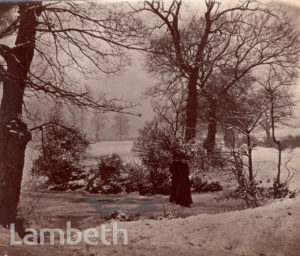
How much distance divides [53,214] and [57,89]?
4.81ft

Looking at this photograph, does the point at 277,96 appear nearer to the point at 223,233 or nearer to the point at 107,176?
the point at 223,233

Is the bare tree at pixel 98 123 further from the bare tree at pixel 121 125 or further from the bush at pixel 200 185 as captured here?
the bush at pixel 200 185

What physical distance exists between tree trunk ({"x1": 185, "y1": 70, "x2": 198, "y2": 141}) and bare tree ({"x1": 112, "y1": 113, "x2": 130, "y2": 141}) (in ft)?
2.47

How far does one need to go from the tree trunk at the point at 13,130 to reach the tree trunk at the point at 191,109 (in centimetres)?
193

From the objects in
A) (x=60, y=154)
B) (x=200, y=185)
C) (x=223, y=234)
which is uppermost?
(x=60, y=154)

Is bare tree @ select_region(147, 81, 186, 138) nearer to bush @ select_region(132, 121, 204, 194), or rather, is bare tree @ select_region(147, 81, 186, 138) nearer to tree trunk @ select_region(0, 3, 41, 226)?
bush @ select_region(132, 121, 204, 194)

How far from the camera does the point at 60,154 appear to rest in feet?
14.2

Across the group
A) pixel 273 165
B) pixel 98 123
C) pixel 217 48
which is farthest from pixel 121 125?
pixel 273 165

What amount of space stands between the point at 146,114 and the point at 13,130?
1622 millimetres

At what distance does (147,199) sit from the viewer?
4.40 metres

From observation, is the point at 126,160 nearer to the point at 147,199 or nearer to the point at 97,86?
the point at 147,199

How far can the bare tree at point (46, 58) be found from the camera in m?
4.36

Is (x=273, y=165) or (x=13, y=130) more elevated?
(x=13, y=130)

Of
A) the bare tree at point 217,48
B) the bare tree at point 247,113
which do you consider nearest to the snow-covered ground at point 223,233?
the bare tree at point 247,113
